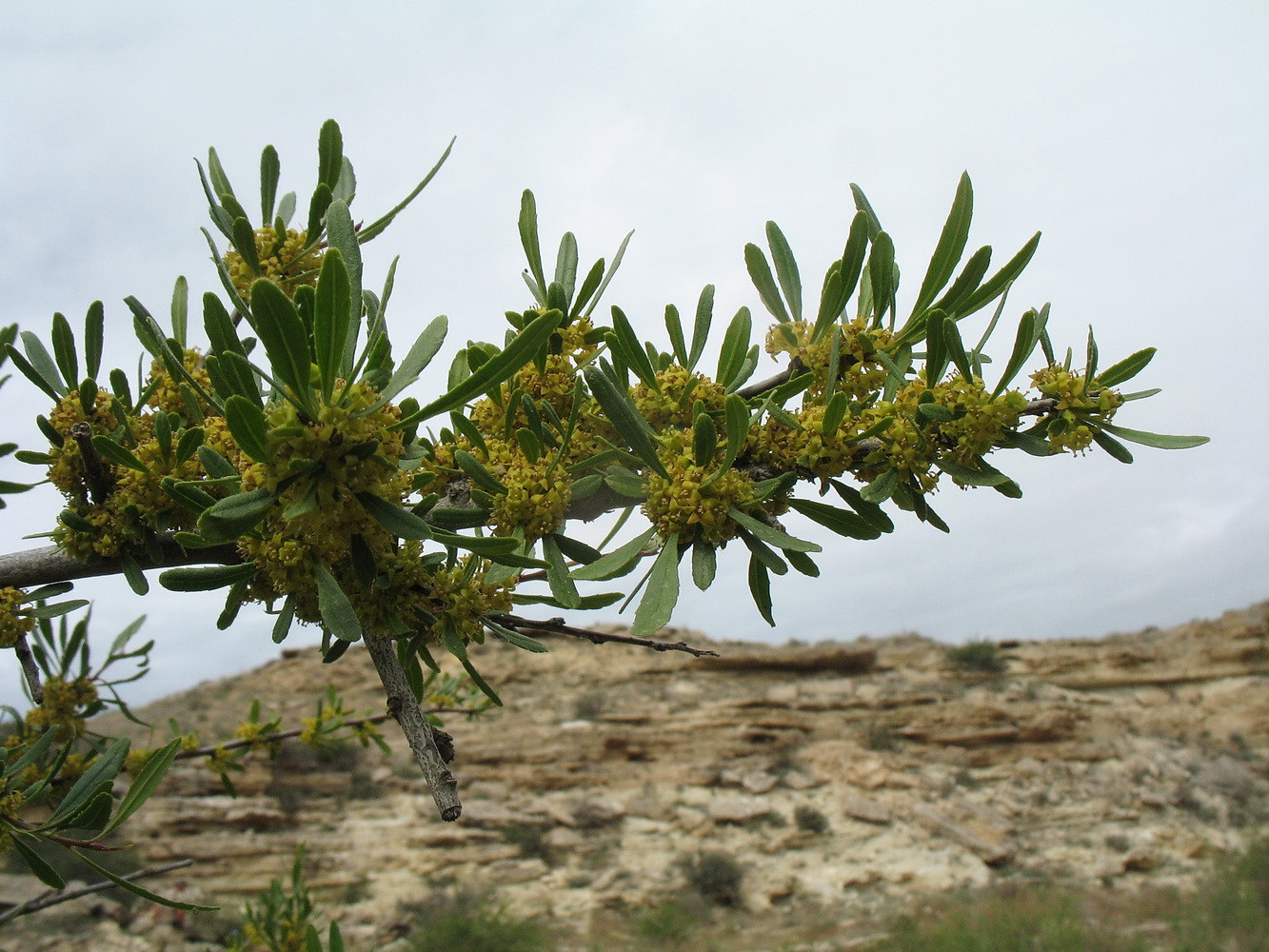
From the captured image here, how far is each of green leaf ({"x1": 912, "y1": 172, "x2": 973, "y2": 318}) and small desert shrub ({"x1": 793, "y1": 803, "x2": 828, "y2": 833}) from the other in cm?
1306

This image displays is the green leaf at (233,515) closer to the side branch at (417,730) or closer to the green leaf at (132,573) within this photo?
the side branch at (417,730)

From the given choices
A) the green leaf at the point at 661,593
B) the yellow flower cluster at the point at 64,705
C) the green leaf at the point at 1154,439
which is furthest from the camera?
the yellow flower cluster at the point at 64,705

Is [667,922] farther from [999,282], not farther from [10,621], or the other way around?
[999,282]

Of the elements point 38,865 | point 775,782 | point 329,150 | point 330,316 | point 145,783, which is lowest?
point 775,782

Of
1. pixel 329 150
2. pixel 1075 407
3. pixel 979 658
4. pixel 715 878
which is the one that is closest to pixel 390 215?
pixel 329 150

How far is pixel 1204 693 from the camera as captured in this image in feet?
55.4

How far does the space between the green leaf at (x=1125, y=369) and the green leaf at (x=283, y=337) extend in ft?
3.45

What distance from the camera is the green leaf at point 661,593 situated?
907 millimetres

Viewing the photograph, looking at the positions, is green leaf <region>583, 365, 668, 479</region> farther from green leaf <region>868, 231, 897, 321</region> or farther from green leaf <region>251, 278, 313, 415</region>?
green leaf <region>868, 231, 897, 321</region>

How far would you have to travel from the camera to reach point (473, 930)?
9.84 m

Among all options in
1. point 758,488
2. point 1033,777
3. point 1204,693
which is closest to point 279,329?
point 758,488

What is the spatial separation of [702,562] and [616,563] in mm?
127

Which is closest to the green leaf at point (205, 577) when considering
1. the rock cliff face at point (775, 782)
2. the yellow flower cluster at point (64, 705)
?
the yellow flower cluster at point (64, 705)

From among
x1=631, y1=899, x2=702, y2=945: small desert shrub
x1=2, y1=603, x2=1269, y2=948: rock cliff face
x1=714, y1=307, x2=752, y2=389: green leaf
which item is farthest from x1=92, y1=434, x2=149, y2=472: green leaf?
x1=631, y1=899, x2=702, y2=945: small desert shrub
